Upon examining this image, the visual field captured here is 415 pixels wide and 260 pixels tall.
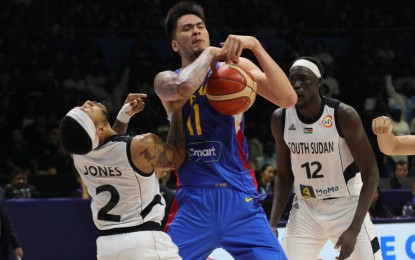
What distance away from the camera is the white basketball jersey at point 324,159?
5.91 meters

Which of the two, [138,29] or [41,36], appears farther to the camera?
[138,29]

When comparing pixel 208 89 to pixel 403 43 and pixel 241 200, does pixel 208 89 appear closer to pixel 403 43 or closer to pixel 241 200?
pixel 241 200

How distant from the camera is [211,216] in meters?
4.64

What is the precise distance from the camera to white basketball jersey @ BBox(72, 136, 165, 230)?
441cm

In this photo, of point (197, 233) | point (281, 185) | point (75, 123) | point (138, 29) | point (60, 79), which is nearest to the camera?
point (75, 123)

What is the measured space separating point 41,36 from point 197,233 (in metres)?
10.4

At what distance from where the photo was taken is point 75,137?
4.28 m

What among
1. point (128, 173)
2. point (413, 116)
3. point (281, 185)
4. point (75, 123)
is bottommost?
point (413, 116)

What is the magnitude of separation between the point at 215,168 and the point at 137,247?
707mm

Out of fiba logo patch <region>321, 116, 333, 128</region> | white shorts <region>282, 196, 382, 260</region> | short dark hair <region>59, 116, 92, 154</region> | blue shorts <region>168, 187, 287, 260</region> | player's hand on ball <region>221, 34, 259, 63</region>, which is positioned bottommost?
white shorts <region>282, 196, 382, 260</region>

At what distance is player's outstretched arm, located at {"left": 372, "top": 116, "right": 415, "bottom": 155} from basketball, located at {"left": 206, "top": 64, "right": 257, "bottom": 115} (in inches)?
31.1

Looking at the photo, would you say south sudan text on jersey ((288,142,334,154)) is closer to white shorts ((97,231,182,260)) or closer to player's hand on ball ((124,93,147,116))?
player's hand on ball ((124,93,147,116))

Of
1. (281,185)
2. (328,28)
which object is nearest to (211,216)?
(281,185)

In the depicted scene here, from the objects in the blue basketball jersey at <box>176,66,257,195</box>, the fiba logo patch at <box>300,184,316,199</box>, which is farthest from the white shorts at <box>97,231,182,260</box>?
the fiba logo patch at <box>300,184,316,199</box>
